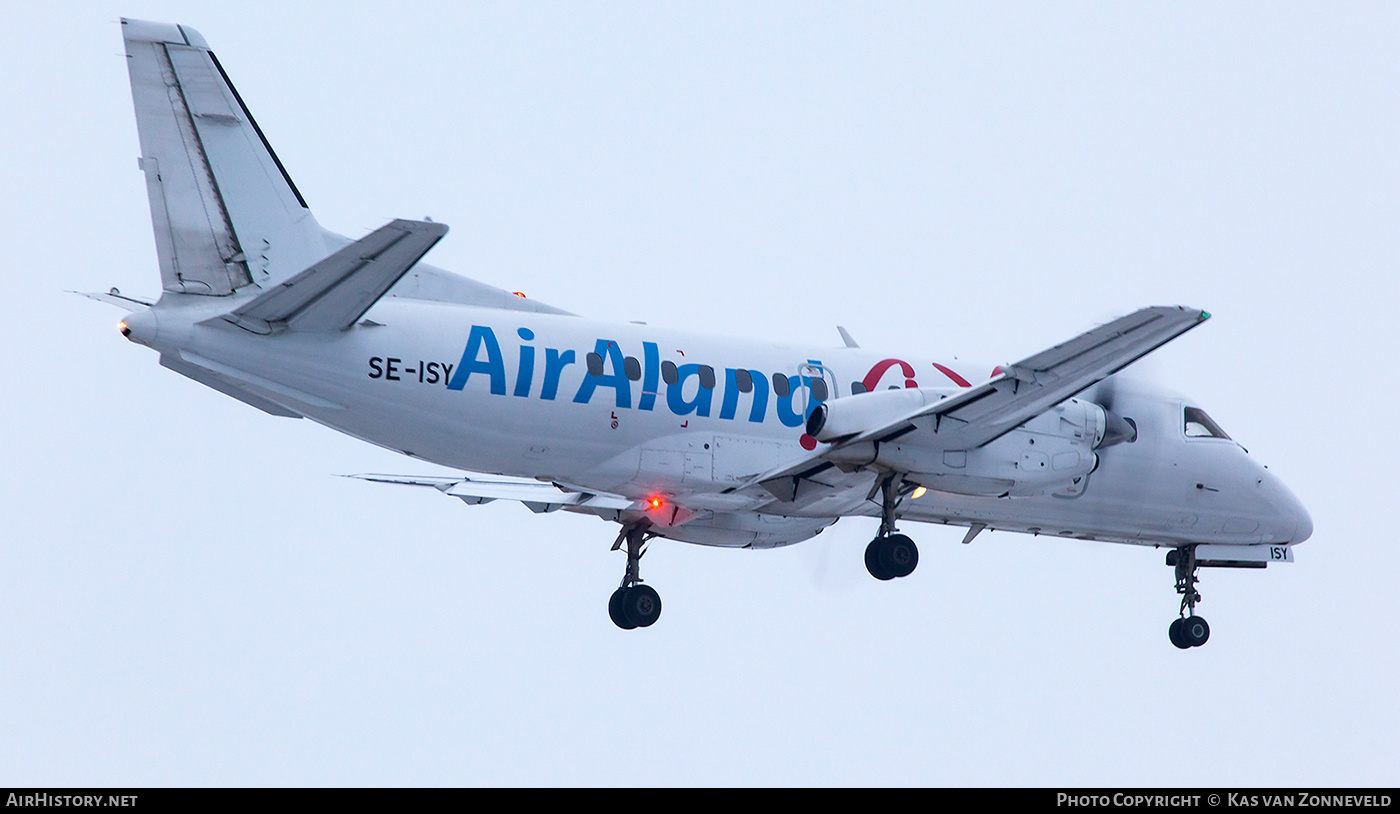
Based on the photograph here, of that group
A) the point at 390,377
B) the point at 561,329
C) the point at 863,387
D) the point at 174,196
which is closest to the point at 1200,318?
the point at 863,387

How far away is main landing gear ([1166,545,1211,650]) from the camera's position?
2616 cm

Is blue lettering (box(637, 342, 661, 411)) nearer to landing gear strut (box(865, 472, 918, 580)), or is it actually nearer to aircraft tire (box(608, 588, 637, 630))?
landing gear strut (box(865, 472, 918, 580))

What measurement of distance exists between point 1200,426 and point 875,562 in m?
7.43

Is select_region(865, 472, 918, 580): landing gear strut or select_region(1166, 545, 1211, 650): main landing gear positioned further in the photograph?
select_region(1166, 545, 1211, 650): main landing gear

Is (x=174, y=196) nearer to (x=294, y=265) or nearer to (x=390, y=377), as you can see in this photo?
(x=294, y=265)

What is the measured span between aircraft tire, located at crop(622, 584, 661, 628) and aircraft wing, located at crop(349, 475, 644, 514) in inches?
63.8

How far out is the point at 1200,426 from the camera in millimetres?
25781

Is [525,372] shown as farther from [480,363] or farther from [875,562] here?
[875,562]

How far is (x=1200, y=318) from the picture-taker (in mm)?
18453

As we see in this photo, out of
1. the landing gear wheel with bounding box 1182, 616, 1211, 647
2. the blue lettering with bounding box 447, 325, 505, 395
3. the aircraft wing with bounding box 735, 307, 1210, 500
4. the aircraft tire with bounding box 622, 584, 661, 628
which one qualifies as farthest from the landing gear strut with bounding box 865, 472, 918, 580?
the landing gear wheel with bounding box 1182, 616, 1211, 647

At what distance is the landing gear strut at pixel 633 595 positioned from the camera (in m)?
24.9

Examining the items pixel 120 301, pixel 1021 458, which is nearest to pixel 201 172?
pixel 120 301
